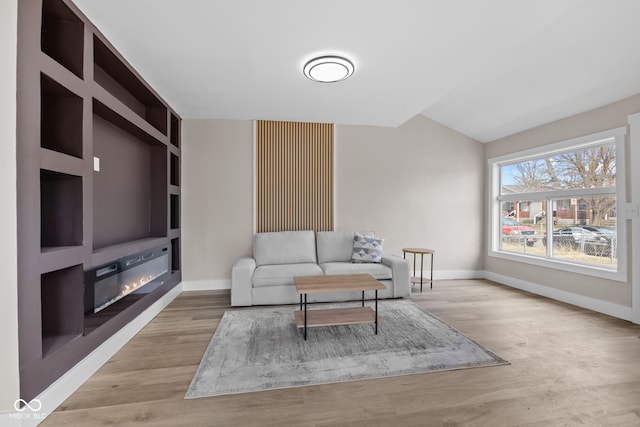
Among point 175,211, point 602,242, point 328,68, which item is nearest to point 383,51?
point 328,68

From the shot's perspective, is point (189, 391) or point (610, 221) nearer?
point (189, 391)

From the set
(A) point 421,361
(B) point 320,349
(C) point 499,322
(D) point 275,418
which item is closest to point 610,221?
(C) point 499,322

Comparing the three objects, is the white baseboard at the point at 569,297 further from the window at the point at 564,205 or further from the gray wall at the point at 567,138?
the window at the point at 564,205

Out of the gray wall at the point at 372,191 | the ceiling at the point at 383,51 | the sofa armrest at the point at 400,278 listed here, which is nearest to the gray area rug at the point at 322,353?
the sofa armrest at the point at 400,278

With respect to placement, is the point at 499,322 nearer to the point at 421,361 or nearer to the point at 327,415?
the point at 421,361

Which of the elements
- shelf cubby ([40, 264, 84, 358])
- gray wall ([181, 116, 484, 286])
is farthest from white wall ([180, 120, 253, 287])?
shelf cubby ([40, 264, 84, 358])

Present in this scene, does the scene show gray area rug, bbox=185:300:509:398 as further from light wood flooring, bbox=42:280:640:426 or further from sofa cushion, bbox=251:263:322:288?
sofa cushion, bbox=251:263:322:288

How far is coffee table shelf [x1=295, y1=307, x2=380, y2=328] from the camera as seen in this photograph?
2508 mm

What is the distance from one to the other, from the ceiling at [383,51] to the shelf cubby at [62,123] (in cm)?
65

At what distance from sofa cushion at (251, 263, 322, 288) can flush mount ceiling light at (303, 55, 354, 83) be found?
2.20 meters

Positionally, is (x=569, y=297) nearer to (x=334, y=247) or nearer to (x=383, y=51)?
(x=334, y=247)

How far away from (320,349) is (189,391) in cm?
101

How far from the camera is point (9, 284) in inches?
54.6

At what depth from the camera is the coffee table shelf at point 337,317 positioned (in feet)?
8.23
